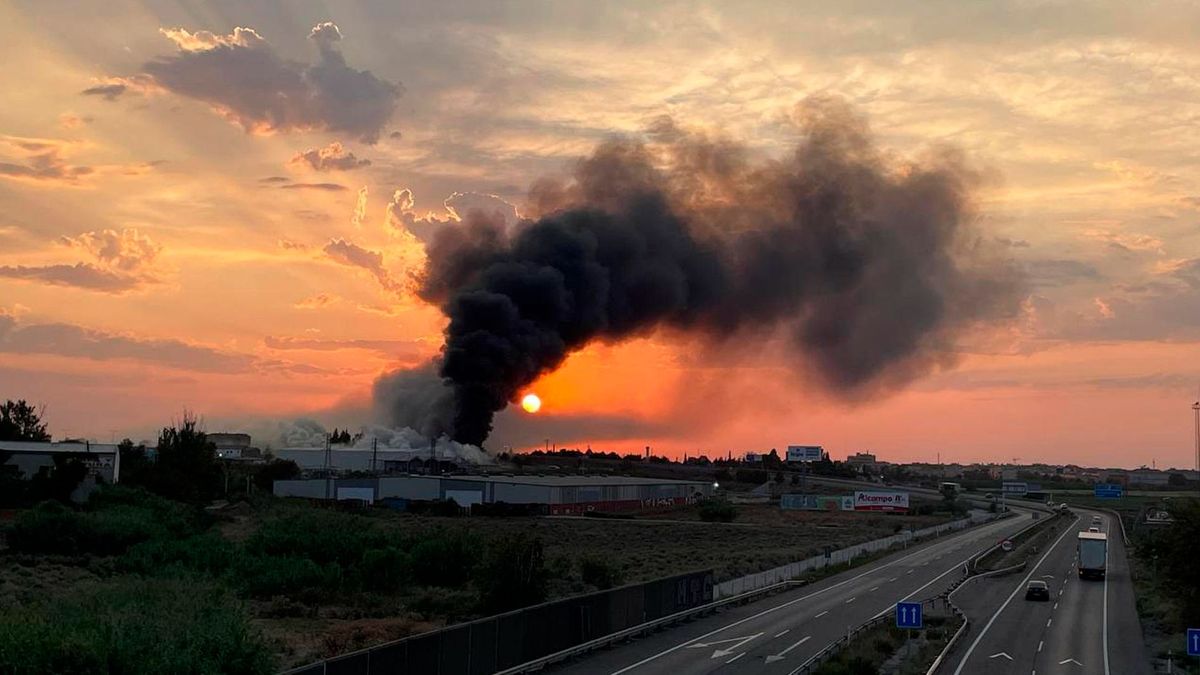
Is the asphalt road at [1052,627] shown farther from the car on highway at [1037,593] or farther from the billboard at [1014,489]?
the billboard at [1014,489]

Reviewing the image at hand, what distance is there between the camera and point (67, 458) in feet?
267

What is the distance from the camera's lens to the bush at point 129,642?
21.6m

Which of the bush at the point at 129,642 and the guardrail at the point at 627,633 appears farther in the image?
the guardrail at the point at 627,633

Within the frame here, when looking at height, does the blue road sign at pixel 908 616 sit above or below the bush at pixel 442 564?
above

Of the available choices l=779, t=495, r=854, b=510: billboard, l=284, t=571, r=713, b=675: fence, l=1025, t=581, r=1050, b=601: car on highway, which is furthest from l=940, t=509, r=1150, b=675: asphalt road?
l=779, t=495, r=854, b=510: billboard

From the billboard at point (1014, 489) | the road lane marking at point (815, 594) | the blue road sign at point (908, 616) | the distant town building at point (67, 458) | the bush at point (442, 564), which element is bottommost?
the road lane marking at point (815, 594)

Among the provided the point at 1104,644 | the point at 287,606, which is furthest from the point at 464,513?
the point at 1104,644

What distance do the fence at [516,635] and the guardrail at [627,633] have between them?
0.18 metres

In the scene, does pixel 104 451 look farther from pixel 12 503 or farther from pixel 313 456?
pixel 313 456

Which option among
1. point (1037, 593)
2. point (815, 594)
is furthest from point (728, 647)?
point (1037, 593)

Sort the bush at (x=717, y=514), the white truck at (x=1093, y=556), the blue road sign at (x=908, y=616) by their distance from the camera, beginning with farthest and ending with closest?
the bush at (x=717, y=514) → the white truck at (x=1093, y=556) → the blue road sign at (x=908, y=616)

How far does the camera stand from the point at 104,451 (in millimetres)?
86688

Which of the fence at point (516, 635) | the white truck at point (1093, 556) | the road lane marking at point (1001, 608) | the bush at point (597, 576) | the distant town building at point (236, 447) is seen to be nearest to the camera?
the fence at point (516, 635)

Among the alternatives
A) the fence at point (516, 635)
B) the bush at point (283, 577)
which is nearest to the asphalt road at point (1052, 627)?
the fence at point (516, 635)
